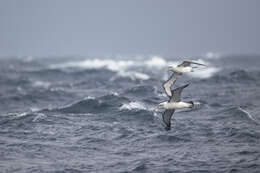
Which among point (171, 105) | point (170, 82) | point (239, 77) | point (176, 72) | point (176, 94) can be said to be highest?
point (176, 72)

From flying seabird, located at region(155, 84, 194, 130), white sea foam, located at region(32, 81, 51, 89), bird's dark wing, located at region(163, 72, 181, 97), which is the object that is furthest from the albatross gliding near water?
white sea foam, located at region(32, 81, 51, 89)

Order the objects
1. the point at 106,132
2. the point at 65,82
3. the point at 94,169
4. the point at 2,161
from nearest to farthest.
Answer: the point at 94,169 < the point at 2,161 < the point at 106,132 < the point at 65,82

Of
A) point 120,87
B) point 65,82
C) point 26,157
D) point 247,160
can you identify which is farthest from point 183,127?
point 65,82

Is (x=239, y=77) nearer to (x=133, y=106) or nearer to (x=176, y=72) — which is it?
(x=133, y=106)

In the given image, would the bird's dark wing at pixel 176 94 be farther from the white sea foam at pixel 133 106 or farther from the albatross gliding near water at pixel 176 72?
the white sea foam at pixel 133 106

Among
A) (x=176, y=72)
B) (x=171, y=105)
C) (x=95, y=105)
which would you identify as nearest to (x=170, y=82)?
(x=176, y=72)

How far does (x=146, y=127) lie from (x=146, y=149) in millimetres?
3933

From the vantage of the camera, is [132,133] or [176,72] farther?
[132,133]

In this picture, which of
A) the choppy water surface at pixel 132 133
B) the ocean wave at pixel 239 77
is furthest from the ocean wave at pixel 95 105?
the ocean wave at pixel 239 77

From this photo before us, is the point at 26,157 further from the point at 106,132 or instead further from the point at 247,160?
the point at 247,160

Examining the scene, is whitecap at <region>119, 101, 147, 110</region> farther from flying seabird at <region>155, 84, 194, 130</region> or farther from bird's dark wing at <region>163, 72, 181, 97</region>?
Result: bird's dark wing at <region>163, 72, 181, 97</region>

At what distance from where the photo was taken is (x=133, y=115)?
30953mm

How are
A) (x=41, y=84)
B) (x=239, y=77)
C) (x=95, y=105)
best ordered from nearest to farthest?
(x=95, y=105) → (x=239, y=77) → (x=41, y=84)

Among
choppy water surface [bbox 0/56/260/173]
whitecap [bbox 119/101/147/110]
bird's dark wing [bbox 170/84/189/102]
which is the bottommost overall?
choppy water surface [bbox 0/56/260/173]
